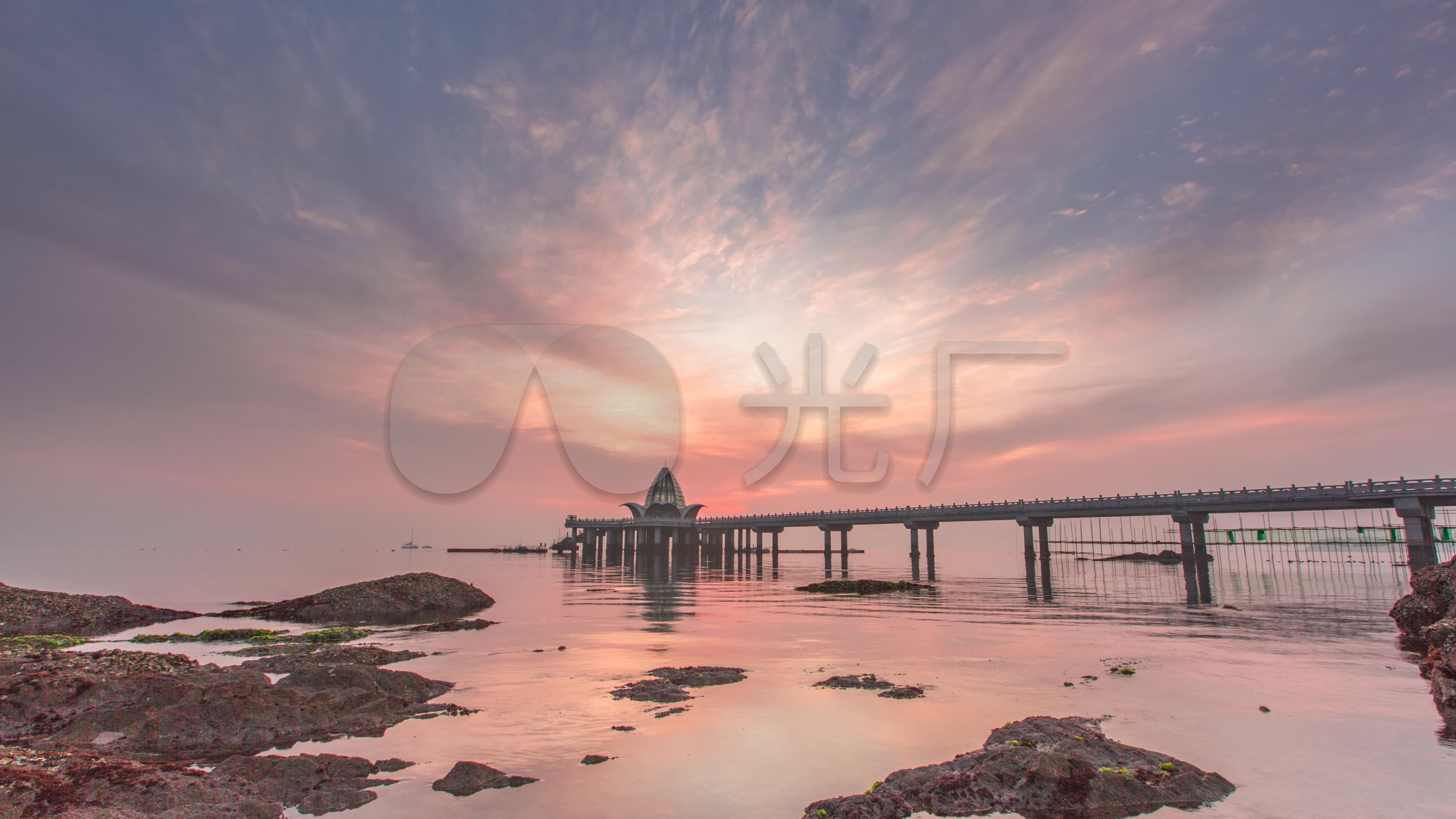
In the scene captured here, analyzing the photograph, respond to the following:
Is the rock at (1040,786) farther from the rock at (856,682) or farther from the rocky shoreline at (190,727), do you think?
the rocky shoreline at (190,727)

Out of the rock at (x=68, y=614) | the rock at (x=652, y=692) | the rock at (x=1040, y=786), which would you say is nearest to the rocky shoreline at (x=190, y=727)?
the rock at (x=652, y=692)

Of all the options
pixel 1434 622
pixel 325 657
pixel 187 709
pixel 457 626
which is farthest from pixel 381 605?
pixel 1434 622

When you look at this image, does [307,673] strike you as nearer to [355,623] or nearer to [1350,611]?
[355,623]

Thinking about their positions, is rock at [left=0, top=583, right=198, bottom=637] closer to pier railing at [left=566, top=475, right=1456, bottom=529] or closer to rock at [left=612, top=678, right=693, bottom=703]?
rock at [left=612, top=678, right=693, bottom=703]

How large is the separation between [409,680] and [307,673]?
2147 millimetres

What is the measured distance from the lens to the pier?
58.1 m

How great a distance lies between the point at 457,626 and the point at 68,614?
18.7 meters

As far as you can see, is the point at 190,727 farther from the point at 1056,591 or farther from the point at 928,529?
the point at 928,529

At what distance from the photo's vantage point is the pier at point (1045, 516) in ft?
191

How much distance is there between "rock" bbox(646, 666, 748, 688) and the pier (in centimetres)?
6299

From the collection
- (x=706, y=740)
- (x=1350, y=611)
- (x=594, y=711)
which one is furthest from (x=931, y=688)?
(x=1350, y=611)

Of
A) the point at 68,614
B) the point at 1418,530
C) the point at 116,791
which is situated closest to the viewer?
the point at 116,791

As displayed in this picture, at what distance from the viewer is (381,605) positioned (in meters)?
36.0

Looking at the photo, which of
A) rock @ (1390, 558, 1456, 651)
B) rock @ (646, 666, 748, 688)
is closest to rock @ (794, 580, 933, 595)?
rock @ (1390, 558, 1456, 651)
